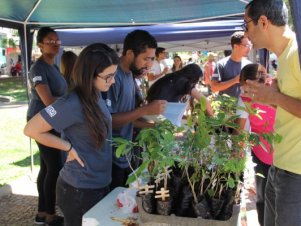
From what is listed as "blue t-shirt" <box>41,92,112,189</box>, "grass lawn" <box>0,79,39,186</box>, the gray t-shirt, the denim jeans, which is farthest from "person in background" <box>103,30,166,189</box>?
"grass lawn" <box>0,79,39,186</box>

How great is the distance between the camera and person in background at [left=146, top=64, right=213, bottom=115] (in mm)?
3255

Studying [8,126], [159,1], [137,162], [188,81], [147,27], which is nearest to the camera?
[137,162]

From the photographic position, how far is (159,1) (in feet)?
11.8

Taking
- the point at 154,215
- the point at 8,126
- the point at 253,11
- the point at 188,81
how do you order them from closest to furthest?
the point at 154,215
the point at 253,11
the point at 188,81
the point at 8,126

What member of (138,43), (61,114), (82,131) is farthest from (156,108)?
(61,114)

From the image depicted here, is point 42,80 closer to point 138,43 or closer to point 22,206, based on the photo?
point 138,43

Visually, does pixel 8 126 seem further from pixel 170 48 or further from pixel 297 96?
pixel 297 96

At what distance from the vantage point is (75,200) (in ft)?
5.95

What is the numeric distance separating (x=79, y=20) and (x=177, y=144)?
3.68 m

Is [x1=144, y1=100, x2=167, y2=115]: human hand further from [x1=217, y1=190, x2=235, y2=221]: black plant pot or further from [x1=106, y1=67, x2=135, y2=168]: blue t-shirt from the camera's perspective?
[x1=217, y1=190, x2=235, y2=221]: black plant pot

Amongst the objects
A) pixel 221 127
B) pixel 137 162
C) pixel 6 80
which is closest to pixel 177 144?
pixel 221 127

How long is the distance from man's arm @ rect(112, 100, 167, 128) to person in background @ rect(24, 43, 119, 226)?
1.04 feet

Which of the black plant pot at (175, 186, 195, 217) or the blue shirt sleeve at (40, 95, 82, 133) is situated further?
the blue shirt sleeve at (40, 95, 82, 133)

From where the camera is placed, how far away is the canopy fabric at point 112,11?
3656 mm
